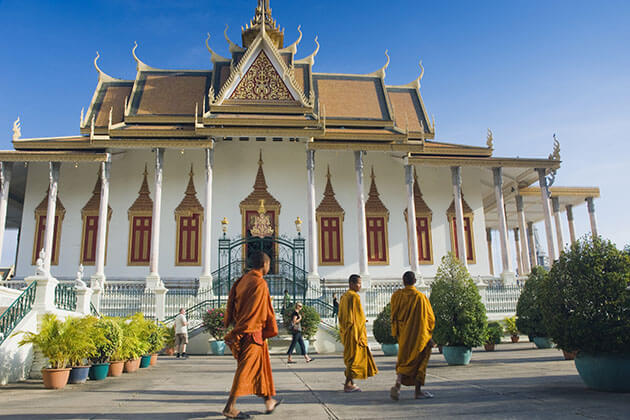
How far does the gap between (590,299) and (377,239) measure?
14032mm

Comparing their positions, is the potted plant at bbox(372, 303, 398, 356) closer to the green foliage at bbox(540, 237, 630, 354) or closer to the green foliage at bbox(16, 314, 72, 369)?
the green foliage at bbox(540, 237, 630, 354)

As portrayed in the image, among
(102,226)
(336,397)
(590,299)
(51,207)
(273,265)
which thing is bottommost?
(336,397)

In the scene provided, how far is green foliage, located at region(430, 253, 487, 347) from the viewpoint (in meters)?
8.66

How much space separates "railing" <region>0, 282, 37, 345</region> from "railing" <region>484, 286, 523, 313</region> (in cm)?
1240

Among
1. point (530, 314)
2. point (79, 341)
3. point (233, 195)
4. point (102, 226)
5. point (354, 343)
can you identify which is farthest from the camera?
point (233, 195)

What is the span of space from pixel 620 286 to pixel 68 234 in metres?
18.0

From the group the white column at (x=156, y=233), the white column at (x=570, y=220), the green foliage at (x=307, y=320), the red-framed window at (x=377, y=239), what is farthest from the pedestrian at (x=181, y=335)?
the white column at (x=570, y=220)

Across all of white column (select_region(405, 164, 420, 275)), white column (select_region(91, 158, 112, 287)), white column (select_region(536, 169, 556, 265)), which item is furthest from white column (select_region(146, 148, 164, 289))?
white column (select_region(536, 169, 556, 265))

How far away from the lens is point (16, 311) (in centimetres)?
783

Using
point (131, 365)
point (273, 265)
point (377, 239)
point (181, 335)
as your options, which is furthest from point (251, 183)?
point (131, 365)

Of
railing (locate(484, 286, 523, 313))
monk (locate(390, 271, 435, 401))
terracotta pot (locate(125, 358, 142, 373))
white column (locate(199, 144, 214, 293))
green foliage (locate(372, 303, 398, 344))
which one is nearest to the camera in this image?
monk (locate(390, 271, 435, 401))

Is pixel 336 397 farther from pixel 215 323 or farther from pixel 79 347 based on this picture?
pixel 215 323

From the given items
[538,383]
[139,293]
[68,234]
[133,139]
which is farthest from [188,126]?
[538,383]

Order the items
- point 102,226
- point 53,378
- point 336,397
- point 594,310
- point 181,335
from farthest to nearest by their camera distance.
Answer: point 102,226 → point 181,335 → point 53,378 → point 594,310 → point 336,397
